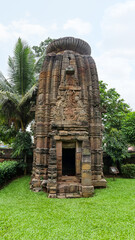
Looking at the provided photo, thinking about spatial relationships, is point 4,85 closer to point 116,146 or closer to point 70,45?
point 70,45

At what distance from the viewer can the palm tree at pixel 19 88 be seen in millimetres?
11031

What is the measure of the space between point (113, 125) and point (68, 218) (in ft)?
37.8

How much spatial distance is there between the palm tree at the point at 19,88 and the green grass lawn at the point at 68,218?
22.6 ft

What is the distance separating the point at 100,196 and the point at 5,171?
18.7 feet

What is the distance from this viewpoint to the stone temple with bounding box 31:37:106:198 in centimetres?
699

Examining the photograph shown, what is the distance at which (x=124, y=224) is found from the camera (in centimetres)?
413

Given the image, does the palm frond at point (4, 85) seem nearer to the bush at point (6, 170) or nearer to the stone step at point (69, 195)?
the bush at point (6, 170)

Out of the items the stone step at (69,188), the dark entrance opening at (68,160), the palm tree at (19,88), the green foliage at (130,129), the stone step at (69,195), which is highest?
the palm tree at (19,88)

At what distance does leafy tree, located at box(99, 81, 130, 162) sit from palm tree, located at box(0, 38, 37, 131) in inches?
230

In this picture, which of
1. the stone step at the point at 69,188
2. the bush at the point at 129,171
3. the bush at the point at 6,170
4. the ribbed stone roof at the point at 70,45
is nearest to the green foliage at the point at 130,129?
the bush at the point at 129,171

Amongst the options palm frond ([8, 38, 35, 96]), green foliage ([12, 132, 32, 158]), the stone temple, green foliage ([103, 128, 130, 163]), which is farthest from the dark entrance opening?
palm frond ([8, 38, 35, 96])

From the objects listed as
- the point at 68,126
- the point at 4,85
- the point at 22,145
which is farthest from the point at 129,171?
the point at 4,85

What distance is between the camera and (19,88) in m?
12.6

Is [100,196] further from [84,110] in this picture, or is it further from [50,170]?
[84,110]
